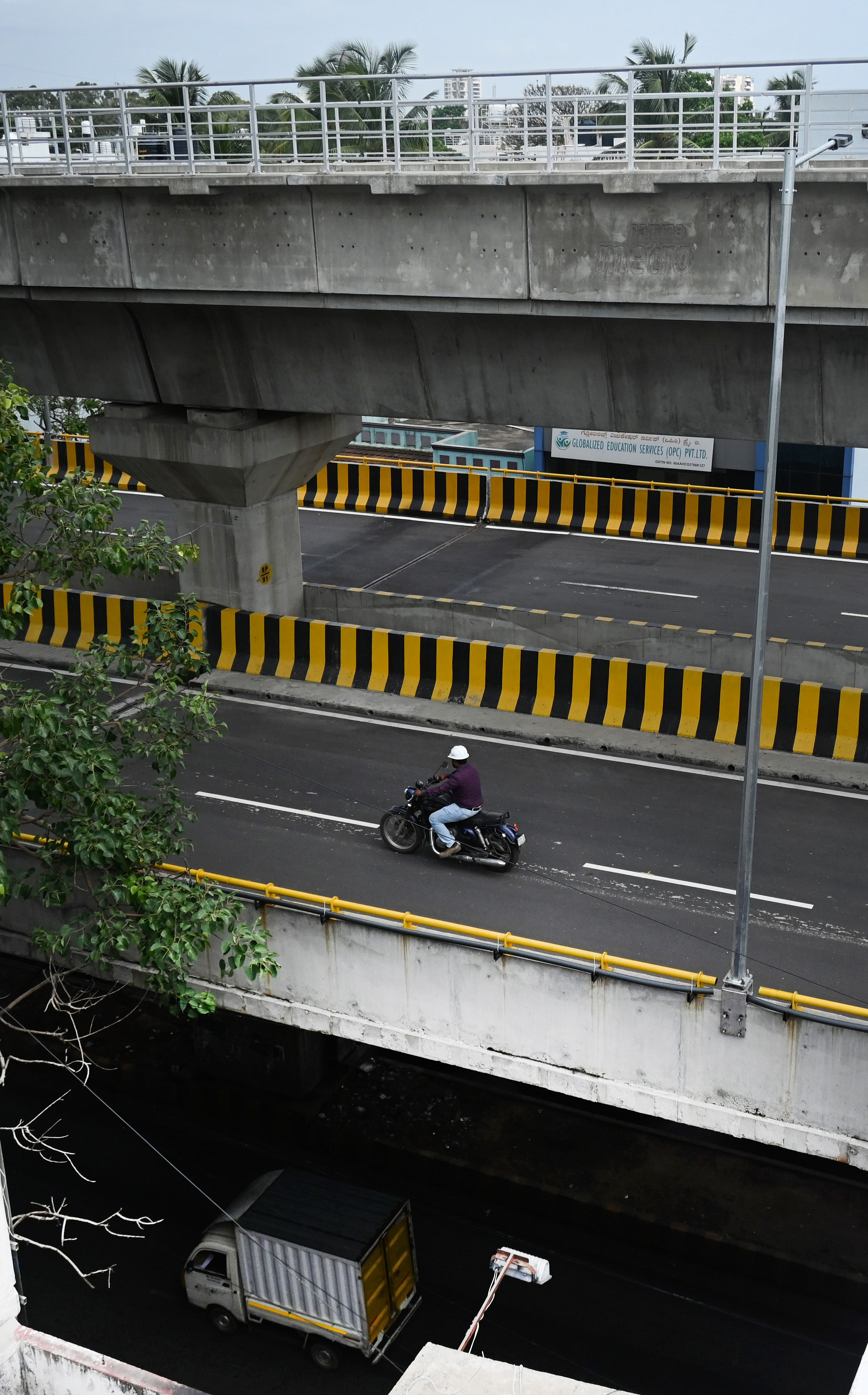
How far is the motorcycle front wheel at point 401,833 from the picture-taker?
15930 millimetres

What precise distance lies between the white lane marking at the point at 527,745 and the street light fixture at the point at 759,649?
18.6 ft

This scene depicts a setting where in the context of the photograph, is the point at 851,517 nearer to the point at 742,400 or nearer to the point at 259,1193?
the point at 742,400

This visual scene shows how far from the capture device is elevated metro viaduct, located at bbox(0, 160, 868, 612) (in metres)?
14.9

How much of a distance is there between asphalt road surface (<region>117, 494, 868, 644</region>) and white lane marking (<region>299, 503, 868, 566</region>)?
7 cm

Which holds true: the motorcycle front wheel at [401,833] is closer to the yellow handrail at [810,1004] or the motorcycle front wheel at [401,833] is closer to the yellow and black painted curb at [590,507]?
the yellow handrail at [810,1004]

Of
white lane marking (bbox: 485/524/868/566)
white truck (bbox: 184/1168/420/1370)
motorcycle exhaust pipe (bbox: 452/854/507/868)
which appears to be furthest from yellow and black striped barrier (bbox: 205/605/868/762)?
white lane marking (bbox: 485/524/868/566)

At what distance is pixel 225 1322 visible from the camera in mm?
15492

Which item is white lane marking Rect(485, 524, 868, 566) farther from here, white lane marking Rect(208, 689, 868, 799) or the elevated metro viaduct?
white lane marking Rect(208, 689, 868, 799)

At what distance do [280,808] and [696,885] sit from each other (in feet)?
17.9

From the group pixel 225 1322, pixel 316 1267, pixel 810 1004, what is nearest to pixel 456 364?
pixel 810 1004

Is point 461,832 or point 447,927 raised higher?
point 447,927

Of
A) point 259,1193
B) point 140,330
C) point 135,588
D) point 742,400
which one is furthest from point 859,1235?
point 135,588

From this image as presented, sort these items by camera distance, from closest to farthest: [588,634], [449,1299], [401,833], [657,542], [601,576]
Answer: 1. [449,1299]
2. [401,833]
3. [588,634]
4. [601,576]
5. [657,542]

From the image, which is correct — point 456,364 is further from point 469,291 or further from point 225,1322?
point 225,1322
